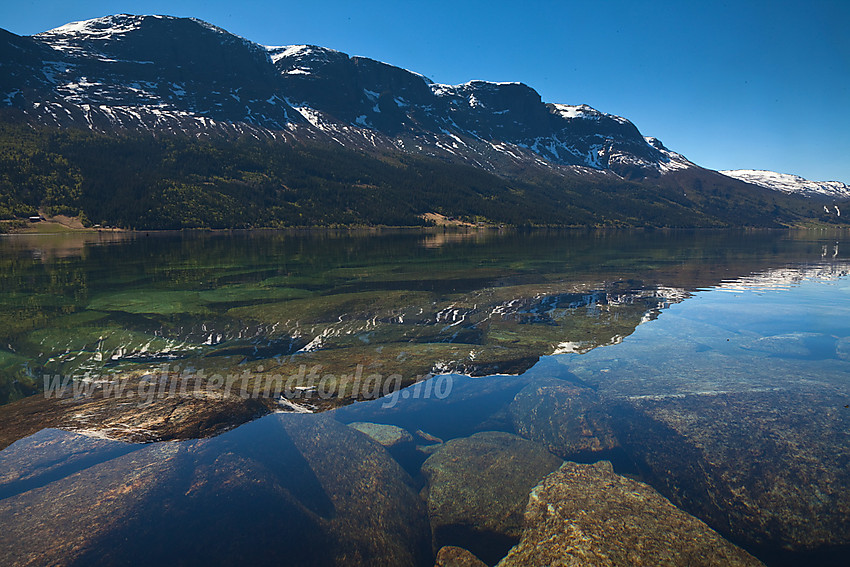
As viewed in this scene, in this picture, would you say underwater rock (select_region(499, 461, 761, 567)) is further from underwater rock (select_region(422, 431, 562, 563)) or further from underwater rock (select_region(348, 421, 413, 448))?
underwater rock (select_region(348, 421, 413, 448))

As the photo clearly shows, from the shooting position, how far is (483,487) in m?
8.48

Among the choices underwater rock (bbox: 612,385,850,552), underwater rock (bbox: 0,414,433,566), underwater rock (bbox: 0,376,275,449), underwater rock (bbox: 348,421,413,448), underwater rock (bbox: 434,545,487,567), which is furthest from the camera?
underwater rock (bbox: 348,421,413,448)

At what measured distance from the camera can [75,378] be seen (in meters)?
13.1

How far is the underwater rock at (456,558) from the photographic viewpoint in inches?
251

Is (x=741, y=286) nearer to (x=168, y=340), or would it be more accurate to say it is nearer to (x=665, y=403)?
(x=665, y=403)

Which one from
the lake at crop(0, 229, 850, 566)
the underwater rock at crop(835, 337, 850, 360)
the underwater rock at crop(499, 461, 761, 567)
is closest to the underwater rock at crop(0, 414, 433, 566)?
the lake at crop(0, 229, 850, 566)

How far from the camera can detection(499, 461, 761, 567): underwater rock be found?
19.2 ft

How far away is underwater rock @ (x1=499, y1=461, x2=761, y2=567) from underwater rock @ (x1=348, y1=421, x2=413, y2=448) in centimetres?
369

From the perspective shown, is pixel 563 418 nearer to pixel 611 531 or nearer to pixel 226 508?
pixel 611 531

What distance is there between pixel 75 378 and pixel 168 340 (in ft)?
15.0

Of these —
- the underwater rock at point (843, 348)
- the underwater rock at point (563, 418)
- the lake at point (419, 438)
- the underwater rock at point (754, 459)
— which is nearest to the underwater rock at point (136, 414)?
the lake at point (419, 438)

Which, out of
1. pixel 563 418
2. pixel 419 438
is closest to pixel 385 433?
pixel 419 438

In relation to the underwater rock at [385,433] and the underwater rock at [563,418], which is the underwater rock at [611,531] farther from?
the underwater rock at [385,433]

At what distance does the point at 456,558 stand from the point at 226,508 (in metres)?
4.14
